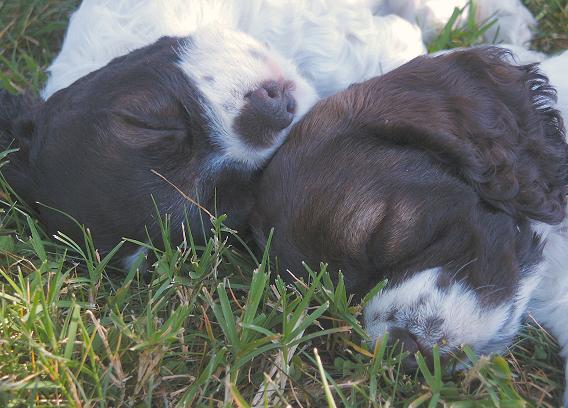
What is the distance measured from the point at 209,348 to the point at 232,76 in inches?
42.9

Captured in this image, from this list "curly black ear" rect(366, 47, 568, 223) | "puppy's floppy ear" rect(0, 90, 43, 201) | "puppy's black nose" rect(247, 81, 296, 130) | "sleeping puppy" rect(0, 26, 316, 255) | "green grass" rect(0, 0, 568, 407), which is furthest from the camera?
"puppy's floppy ear" rect(0, 90, 43, 201)

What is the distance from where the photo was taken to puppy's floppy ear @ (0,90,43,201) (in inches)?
127

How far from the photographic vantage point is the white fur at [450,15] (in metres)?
4.25

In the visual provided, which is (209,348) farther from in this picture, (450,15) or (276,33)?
(450,15)

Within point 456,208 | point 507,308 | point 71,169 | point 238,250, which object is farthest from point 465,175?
point 71,169

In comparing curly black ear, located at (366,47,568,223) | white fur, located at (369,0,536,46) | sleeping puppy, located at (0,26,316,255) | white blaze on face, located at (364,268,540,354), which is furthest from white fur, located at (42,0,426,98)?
white blaze on face, located at (364,268,540,354)

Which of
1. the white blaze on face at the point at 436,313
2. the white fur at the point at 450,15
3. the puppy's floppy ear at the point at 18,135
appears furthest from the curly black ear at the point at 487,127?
the puppy's floppy ear at the point at 18,135

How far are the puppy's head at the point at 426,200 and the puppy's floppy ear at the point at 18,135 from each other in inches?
41.0

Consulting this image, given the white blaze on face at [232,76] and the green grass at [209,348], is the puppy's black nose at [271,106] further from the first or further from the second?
the green grass at [209,348]

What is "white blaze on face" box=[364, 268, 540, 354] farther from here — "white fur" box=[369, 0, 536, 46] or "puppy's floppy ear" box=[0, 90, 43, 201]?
"white fur" box=[369, 0, 536, 46]

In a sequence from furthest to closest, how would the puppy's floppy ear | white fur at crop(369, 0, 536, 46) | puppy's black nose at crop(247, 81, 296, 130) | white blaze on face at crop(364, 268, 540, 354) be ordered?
white fur at crop(369, 0, 536, 46)
the puppy's floppy ear
puppy's black nose at crop(247, 81, 296, 130)
white blaze on face at crop(364, 268, 540, 354)

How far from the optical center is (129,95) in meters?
3.04

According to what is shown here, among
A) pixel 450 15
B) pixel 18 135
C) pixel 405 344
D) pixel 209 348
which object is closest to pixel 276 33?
pixel 450 15

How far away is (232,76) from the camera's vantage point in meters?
3.08
